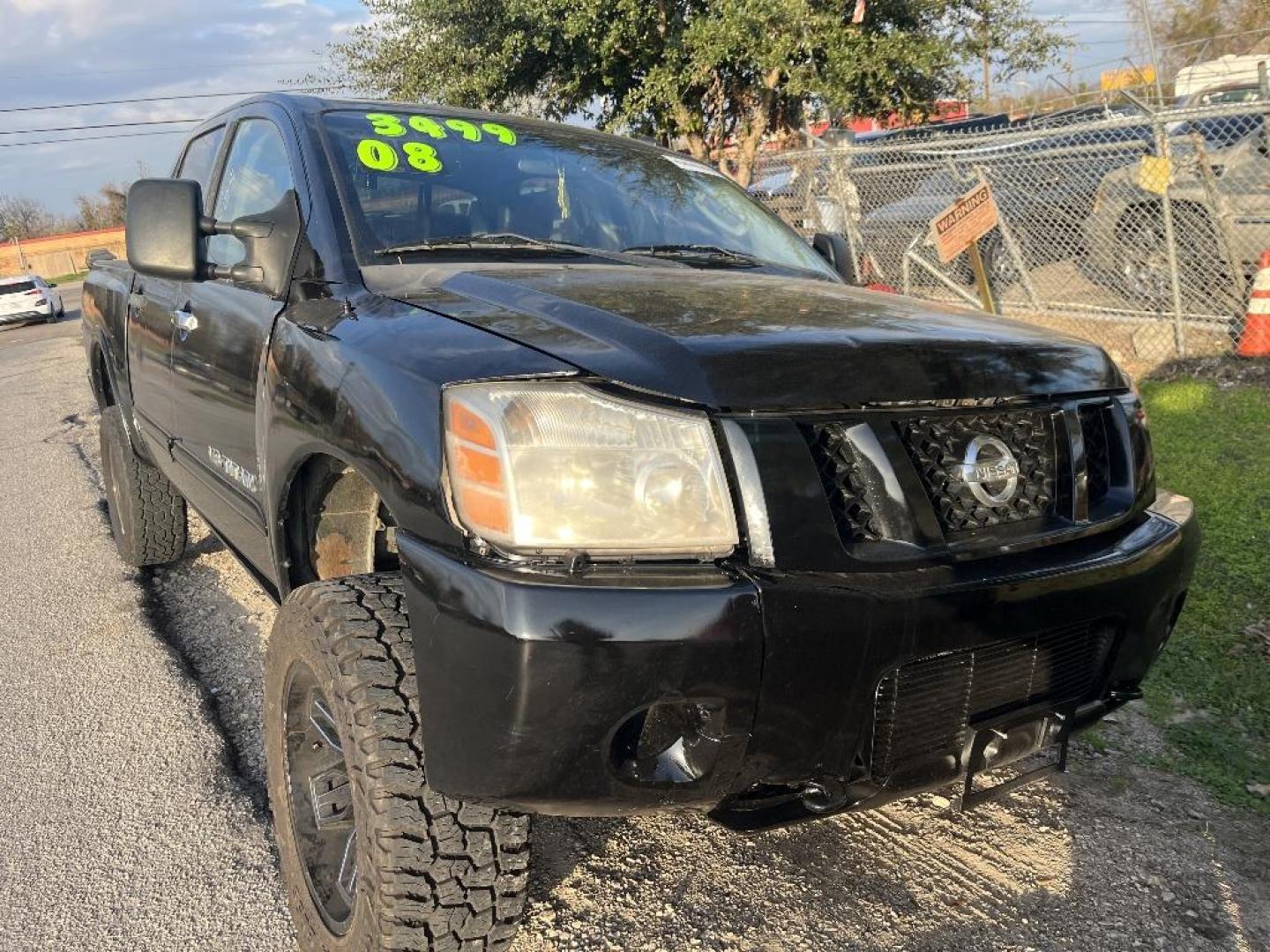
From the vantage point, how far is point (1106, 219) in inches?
328

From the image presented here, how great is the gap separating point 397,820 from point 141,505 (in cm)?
331

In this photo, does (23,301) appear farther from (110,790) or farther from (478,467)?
(478,467)

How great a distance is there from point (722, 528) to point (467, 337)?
603 mm

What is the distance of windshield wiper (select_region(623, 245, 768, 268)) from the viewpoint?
302 centimetres

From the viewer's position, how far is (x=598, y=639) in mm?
1606

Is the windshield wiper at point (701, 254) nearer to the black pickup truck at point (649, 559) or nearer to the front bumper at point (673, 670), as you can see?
the black pickup truck at point (649, 559)

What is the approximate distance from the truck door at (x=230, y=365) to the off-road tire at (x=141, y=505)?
3.40 ft

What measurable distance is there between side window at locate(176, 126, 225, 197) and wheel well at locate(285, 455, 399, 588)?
156 centimetres

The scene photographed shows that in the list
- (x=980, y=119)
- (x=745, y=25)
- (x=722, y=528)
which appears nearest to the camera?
(x=722, y=528)

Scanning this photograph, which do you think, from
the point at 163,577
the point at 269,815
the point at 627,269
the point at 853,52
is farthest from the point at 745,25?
the point at 269,815

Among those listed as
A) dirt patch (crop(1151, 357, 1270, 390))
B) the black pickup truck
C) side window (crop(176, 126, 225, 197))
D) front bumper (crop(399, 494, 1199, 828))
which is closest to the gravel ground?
the black pickup truck

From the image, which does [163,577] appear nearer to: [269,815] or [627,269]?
[269,815]

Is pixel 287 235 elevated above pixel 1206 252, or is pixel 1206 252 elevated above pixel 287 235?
pixel 287 235

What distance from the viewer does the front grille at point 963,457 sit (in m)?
1.88
